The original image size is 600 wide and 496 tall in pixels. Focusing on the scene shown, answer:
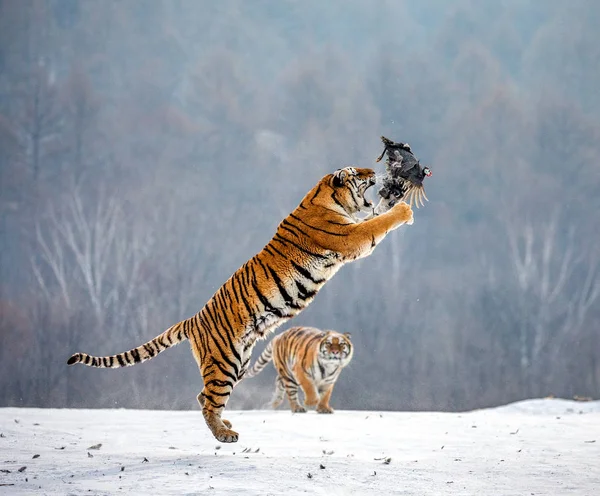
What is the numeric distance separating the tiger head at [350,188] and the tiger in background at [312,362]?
3237 mm

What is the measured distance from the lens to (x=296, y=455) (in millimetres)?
3494

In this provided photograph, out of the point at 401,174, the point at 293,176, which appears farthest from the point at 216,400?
the point at 293,176

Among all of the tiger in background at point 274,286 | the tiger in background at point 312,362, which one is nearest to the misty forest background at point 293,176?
the tiger in background at point 312,362

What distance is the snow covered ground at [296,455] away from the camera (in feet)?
8.99

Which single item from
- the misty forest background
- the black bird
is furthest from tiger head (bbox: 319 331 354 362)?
the misty forest background

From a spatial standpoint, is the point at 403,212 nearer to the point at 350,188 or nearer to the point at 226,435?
the point at 350,188

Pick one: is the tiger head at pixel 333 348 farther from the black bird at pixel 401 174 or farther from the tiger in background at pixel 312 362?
the black bird at pixel 401 174

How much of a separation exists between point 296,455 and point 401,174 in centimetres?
142

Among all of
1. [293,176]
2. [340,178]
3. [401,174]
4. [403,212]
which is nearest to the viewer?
[403,212]

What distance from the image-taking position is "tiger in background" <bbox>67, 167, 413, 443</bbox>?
10.5 ft

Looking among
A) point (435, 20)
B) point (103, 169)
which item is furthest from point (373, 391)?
point (435, 20)

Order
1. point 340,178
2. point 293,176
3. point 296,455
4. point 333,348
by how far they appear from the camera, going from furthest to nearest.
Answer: point 293,176
point 333,348
point 296,455
point 340,178

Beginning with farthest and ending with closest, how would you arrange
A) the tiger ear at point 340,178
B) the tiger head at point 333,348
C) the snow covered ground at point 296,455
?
the tiger head at point 333,348 → the tiger ear at point 340,178 → the snow covered ground at point 296,455

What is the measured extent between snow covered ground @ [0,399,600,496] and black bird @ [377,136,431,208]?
1186mm
